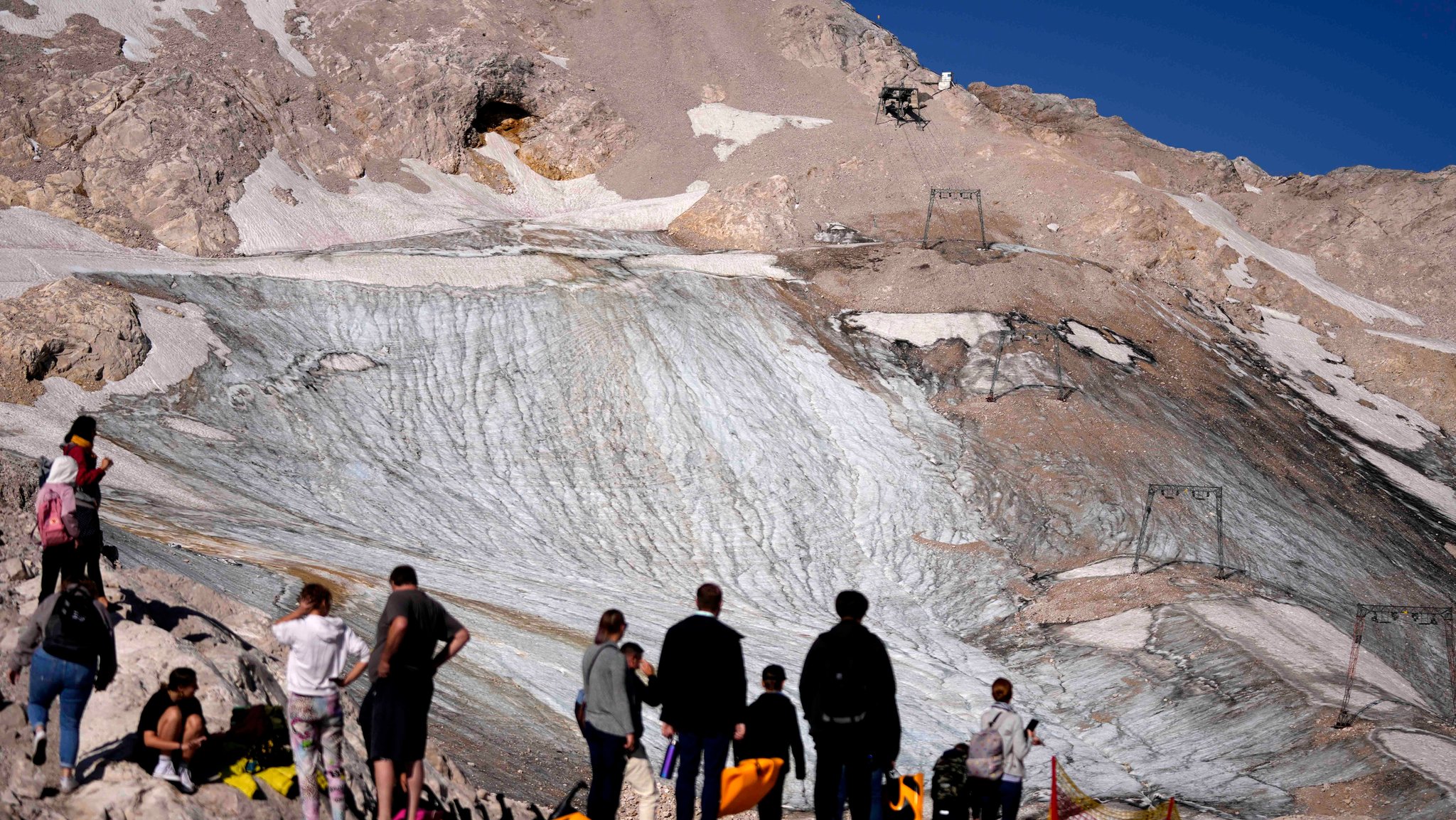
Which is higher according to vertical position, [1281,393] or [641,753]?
[1281,393]

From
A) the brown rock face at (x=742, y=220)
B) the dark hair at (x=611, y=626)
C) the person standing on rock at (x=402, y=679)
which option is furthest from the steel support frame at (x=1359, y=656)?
the brown rock face at (x=742, y=220)

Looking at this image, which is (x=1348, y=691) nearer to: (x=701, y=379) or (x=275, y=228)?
(x=701, y=379)

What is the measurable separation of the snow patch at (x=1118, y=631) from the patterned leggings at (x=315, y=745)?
50.1 ft

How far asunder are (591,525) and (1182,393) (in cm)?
1577

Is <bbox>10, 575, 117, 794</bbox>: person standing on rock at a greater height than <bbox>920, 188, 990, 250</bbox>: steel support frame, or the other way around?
<bbox>920, 188, 990, 250</bbox>: steel support frame

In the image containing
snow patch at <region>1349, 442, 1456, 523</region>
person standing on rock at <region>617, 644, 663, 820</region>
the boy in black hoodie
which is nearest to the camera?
person standing on rock at <region>617, 644, 663, 820</region>

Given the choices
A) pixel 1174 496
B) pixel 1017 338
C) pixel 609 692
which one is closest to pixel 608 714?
pixel 609 692

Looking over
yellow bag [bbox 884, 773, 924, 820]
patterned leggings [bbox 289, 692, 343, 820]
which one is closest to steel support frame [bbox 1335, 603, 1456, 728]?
yellow bag [bbox 884, 773, 924, 820]

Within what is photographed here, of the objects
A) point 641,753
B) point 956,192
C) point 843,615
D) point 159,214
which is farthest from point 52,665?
point 956,192

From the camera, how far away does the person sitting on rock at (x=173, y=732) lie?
20.3ft

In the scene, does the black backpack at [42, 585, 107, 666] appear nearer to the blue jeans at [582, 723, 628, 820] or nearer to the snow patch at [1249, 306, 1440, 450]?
the blue jeans at [582, 723, 628, 820]

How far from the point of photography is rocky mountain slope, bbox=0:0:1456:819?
17656 millimetres

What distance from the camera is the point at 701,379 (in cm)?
2661

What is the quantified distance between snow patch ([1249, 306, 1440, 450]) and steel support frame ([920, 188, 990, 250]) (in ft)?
29.0
